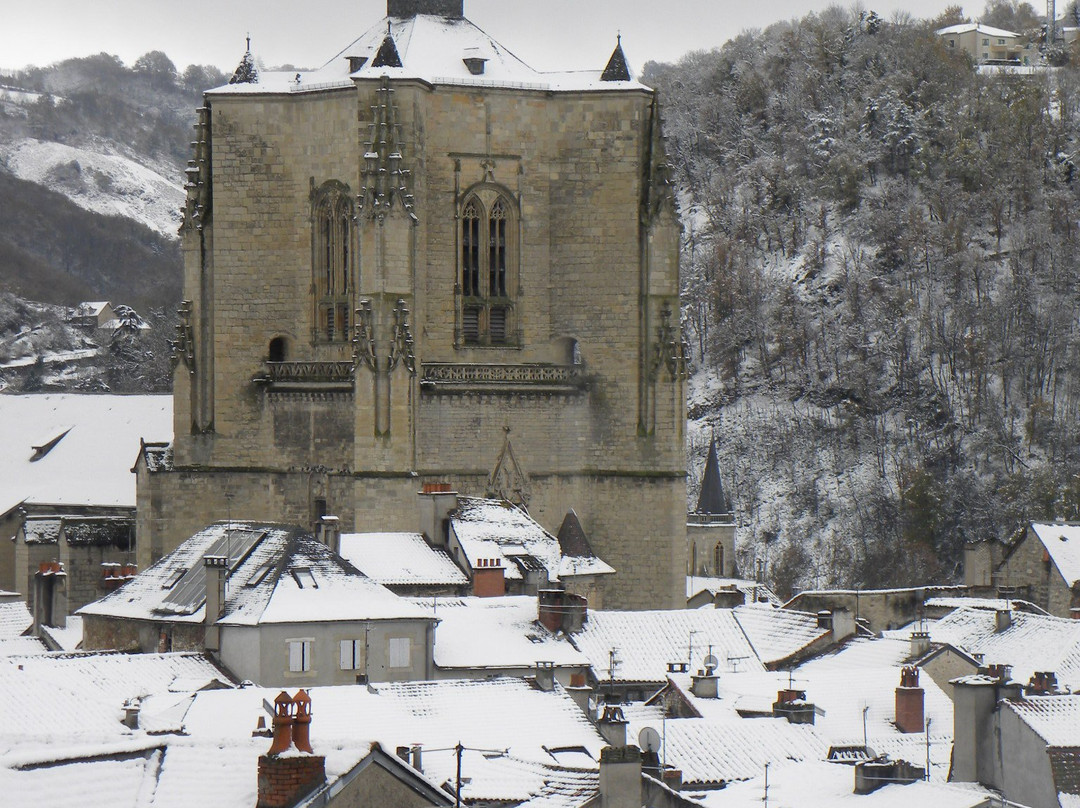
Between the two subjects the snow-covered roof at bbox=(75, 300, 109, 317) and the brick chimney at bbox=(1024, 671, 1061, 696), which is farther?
the snow-covered roof at bbox=(75, 300, 109, 317)

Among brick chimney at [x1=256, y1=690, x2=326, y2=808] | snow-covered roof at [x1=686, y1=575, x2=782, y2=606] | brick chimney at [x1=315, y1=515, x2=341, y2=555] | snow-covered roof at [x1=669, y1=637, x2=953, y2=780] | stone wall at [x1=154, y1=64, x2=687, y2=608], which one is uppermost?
stone wall at [x1=154, y1=64, x2=687, y2=608]

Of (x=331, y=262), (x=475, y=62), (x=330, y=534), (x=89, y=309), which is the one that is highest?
(x=475, y=62)

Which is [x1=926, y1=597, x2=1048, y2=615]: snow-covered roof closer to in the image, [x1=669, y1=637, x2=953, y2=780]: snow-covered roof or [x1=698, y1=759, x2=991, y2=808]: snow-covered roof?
[x1=669, y1=637, x2=953, y2=780]: snow-covered roof

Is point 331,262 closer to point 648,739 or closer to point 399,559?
point 399,559

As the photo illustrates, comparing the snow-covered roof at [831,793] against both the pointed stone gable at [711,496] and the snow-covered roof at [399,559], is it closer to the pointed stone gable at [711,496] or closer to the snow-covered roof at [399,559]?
the snow-covered roof at [399,559]

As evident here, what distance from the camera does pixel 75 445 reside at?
249 ft

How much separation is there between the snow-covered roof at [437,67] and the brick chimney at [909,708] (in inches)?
736

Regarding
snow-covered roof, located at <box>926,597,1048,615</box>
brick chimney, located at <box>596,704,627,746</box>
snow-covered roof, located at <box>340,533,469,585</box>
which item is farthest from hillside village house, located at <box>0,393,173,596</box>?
brick chimney, located at <box>596,704,627,746</box>

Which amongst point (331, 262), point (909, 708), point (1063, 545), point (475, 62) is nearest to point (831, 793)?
point (909, 708)

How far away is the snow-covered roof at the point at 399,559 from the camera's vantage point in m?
50.7

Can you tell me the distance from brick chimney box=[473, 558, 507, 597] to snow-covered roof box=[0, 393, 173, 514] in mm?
22828

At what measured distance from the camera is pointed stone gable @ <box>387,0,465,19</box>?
60812mm

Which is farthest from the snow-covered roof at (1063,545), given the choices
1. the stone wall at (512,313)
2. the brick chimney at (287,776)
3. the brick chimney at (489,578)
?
the brick chimney at (287,776)

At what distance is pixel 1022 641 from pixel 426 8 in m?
20.4
